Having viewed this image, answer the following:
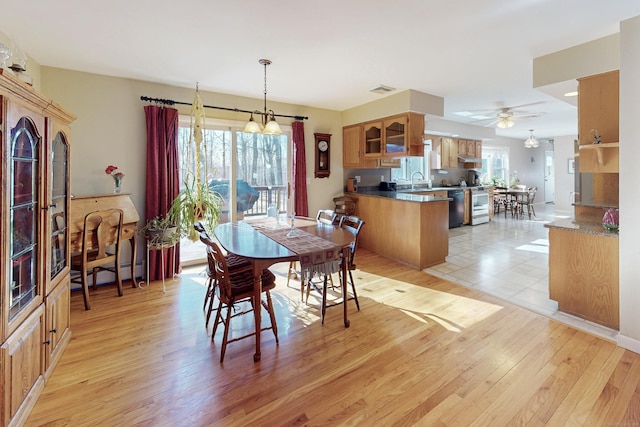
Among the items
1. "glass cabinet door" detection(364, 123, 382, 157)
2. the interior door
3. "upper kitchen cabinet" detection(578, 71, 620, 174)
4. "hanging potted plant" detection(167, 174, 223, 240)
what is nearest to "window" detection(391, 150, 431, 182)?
"glass cabinet door" detection(364, 123, 382, 157)

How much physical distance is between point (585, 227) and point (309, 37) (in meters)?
2.94

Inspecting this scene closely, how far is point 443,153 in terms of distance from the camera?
23.8ft

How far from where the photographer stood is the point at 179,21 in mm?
2346

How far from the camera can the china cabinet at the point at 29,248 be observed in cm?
145

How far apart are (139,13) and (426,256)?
4015 millimetres

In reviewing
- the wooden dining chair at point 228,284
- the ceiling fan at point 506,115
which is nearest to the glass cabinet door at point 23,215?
the wooden dining chair at point 228,284

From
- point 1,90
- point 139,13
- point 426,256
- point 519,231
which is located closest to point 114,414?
point 1,90

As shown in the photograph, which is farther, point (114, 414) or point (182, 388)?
point (182, 388)

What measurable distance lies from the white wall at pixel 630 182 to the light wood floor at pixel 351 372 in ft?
0.86

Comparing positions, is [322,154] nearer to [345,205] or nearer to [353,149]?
[353,149]

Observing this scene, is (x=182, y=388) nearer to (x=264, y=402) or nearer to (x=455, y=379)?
(x=264, y=402)

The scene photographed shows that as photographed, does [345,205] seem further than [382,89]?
Yes

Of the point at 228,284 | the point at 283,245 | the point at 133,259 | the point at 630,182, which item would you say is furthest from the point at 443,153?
the point at 133,259

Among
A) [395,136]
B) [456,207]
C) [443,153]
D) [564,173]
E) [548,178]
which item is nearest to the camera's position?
[395,136]
